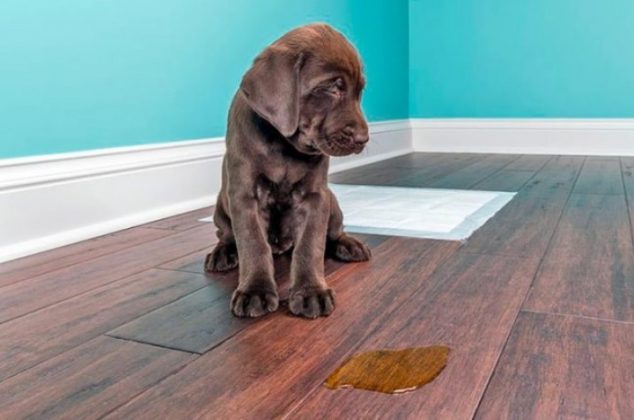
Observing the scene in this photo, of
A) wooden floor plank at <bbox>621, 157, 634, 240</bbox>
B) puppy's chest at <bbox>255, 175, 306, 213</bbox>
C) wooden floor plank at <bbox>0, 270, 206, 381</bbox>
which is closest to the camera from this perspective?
wooden floor plank at <bbox>0, 270, 206, 381</bbox>

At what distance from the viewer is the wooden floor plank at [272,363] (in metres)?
0.77

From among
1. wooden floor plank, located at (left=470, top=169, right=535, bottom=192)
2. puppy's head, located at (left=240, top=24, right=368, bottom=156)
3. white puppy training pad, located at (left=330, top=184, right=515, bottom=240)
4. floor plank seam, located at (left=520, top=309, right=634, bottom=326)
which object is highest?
puppy's head, located at (left=240, top=24, right=368, bottom=156)

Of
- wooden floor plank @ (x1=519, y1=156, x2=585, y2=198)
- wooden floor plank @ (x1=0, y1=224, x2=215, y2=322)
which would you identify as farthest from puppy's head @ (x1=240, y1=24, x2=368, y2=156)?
wooden floor plank @ (x1=519, y1=156, x2=585, y2=198)

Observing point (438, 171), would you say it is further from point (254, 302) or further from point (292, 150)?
point (254, 302)

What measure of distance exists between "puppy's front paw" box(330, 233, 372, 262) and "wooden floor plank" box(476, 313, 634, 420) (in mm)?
492

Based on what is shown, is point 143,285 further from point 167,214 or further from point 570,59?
point 570,59

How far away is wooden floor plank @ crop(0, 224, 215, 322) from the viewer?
122 centimetres

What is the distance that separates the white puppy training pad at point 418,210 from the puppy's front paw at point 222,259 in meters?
0.49

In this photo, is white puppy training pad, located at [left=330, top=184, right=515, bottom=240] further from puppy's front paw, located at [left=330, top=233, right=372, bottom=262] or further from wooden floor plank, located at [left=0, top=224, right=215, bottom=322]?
wooden floor plank, located at [left=0, top=224, right=215, bottom=322]

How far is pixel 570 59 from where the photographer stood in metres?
3.87

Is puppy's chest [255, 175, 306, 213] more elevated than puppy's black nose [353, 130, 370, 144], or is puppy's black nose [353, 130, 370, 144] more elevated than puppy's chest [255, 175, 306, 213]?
puppy's black nose [353, 130, 370, 144]

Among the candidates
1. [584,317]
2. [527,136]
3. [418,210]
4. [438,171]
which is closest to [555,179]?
[438,171]

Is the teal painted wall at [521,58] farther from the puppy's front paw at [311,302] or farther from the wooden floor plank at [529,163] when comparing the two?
the puppy's front paw at [311,302]

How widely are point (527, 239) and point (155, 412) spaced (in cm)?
119
